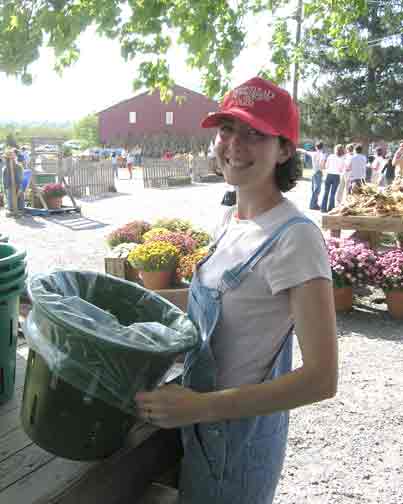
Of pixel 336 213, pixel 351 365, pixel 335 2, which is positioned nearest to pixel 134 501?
pixel 351 365

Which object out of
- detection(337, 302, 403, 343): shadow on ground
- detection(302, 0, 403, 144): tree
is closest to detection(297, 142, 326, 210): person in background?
detection(337, 302, 403, 343): shadow on ground

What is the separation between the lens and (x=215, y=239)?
1.59m

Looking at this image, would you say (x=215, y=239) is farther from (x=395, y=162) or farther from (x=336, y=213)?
(x=395, y=162)

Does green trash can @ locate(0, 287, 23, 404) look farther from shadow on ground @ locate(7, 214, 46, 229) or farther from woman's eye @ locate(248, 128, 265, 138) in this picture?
shadow on ground @ locate(7, 214, 46, 229)

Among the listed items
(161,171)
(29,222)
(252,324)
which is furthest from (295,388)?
(161,171)

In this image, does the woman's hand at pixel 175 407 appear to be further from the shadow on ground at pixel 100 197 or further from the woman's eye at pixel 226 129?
the shadow on ground at pixel 100 197

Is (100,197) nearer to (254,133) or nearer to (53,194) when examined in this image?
(53,194)

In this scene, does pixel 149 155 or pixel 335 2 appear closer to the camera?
pixel 335 2

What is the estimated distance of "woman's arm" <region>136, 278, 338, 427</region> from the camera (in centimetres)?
114

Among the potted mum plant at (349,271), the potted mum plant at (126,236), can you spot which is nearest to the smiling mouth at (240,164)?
the potted mum plant at (349,271)

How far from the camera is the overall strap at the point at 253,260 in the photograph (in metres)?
1.24

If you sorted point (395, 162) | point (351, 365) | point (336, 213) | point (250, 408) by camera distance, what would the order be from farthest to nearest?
point (395, 162) < point (336, 213) < point (351, 365) < point (250, 408)

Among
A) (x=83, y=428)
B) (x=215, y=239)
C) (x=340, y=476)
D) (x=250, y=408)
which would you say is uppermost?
(x=215, y=239)

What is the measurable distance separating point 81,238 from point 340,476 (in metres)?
8.40
